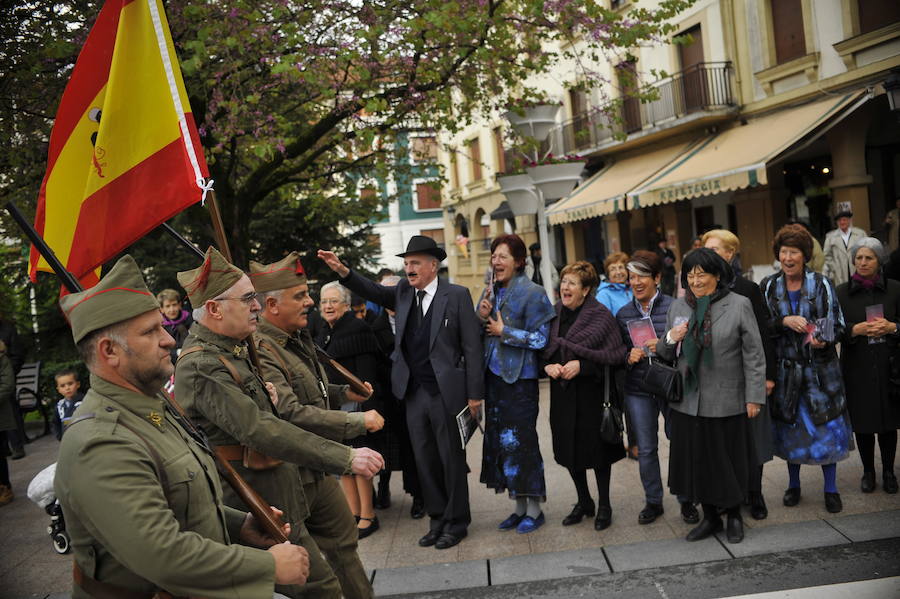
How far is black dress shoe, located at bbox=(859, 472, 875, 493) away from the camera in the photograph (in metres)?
5.68

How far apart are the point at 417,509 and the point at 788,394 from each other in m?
2.95

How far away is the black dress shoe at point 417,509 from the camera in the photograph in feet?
20.8

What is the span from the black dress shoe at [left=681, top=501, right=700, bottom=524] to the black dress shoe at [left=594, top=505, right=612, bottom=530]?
50 cm

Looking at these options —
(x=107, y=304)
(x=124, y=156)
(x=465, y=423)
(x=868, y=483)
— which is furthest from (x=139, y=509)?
(x=868, y=483)

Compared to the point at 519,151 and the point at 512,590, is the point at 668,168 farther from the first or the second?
the point at 512,590

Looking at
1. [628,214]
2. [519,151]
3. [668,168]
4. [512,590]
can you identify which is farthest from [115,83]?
[628,214]

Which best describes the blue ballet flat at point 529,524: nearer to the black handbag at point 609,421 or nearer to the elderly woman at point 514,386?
the elderly woman at point 514,386

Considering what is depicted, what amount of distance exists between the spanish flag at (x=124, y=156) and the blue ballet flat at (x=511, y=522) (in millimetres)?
3289

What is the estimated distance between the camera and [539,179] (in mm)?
10328

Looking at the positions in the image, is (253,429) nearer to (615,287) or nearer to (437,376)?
(437,376)

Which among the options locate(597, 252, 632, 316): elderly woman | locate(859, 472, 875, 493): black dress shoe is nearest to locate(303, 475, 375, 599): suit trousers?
locate(859, 472, 875, 493): black dress shoe

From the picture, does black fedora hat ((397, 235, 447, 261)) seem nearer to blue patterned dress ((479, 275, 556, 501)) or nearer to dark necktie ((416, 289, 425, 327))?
dark necktie ((416, 289, 425, 327))

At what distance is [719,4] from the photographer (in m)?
18.4

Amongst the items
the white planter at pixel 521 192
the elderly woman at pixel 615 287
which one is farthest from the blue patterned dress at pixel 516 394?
the white planter at pixel 521 192
